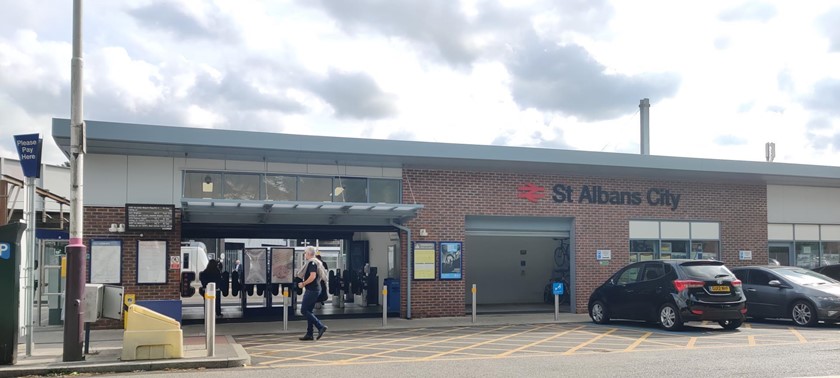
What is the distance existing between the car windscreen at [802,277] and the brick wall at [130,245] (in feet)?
43.8

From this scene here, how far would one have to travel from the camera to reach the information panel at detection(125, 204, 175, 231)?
621 inches

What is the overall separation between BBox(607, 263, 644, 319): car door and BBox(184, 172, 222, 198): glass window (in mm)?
9020

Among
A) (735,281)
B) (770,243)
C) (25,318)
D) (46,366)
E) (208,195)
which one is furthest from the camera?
(770,243)

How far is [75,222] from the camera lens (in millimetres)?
10555

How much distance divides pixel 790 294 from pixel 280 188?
37.6 feet

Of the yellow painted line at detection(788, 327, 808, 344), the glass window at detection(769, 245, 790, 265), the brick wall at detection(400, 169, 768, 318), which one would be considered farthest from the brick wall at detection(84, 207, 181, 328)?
the glass window at detection(769, 245, 790, 265)

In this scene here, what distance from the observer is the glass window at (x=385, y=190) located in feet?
59.4

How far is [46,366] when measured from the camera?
10180mm

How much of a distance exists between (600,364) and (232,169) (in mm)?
9751

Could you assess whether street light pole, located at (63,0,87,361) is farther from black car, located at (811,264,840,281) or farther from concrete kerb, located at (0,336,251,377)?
black car, located at (811,264,840,281)

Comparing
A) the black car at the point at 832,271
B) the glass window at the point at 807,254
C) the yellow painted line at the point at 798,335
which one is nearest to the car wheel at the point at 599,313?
the yellow painted line at the point at 798,335

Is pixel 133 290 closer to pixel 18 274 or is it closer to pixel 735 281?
pixel 18 274

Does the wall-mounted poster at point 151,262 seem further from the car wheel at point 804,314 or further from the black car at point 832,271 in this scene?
the black car at point 832,271

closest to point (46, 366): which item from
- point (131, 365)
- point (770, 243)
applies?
point (131, 365)
